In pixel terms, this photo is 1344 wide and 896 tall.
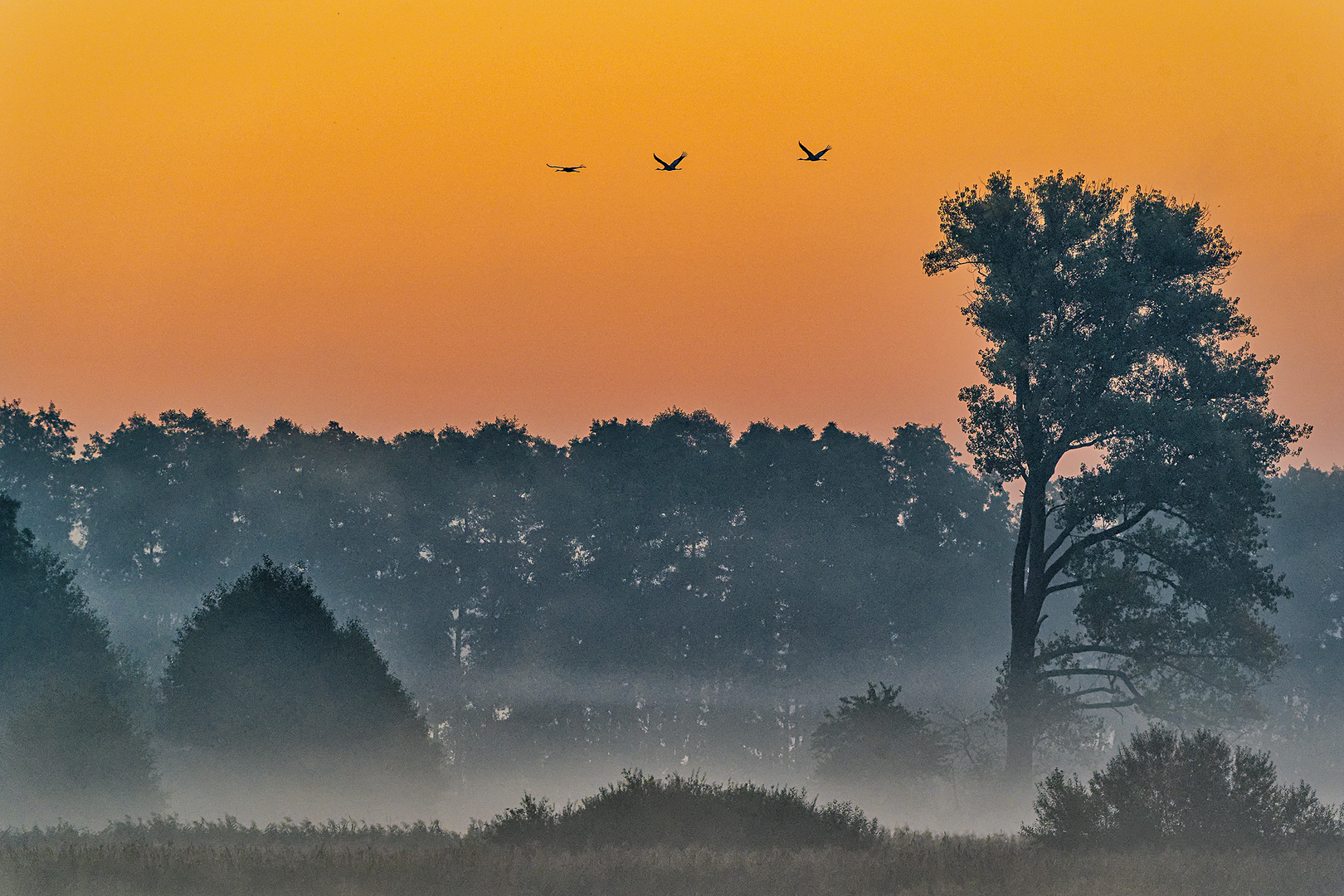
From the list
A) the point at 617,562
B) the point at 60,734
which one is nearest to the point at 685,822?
the point at 60,734

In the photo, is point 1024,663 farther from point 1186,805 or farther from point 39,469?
point 39,469

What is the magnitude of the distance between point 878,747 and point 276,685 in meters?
16.7

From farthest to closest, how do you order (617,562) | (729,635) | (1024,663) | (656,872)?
(617,562), (729,635), (1024,663), (656,872)

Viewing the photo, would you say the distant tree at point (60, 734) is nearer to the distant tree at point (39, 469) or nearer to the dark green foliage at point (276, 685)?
the dark green foliage at point (276, 685)

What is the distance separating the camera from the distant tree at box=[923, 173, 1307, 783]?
30922 millimetres

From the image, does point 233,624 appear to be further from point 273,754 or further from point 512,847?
point 512,847

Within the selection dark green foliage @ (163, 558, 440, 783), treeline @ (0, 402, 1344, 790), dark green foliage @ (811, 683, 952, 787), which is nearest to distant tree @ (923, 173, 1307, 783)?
dark green foliage @ (811, 683, 952, 787)

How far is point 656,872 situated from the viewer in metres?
15.0

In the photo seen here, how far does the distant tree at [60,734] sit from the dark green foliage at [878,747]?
62.9 ft

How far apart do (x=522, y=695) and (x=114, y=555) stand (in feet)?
83.0

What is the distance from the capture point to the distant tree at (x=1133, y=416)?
30.9m

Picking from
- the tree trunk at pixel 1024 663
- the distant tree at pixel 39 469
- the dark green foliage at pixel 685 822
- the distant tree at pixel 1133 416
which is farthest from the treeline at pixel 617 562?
the dark green foliage at pixel 685 822

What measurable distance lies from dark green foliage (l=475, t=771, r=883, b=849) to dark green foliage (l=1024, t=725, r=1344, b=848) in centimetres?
316

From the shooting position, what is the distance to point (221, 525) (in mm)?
73500
